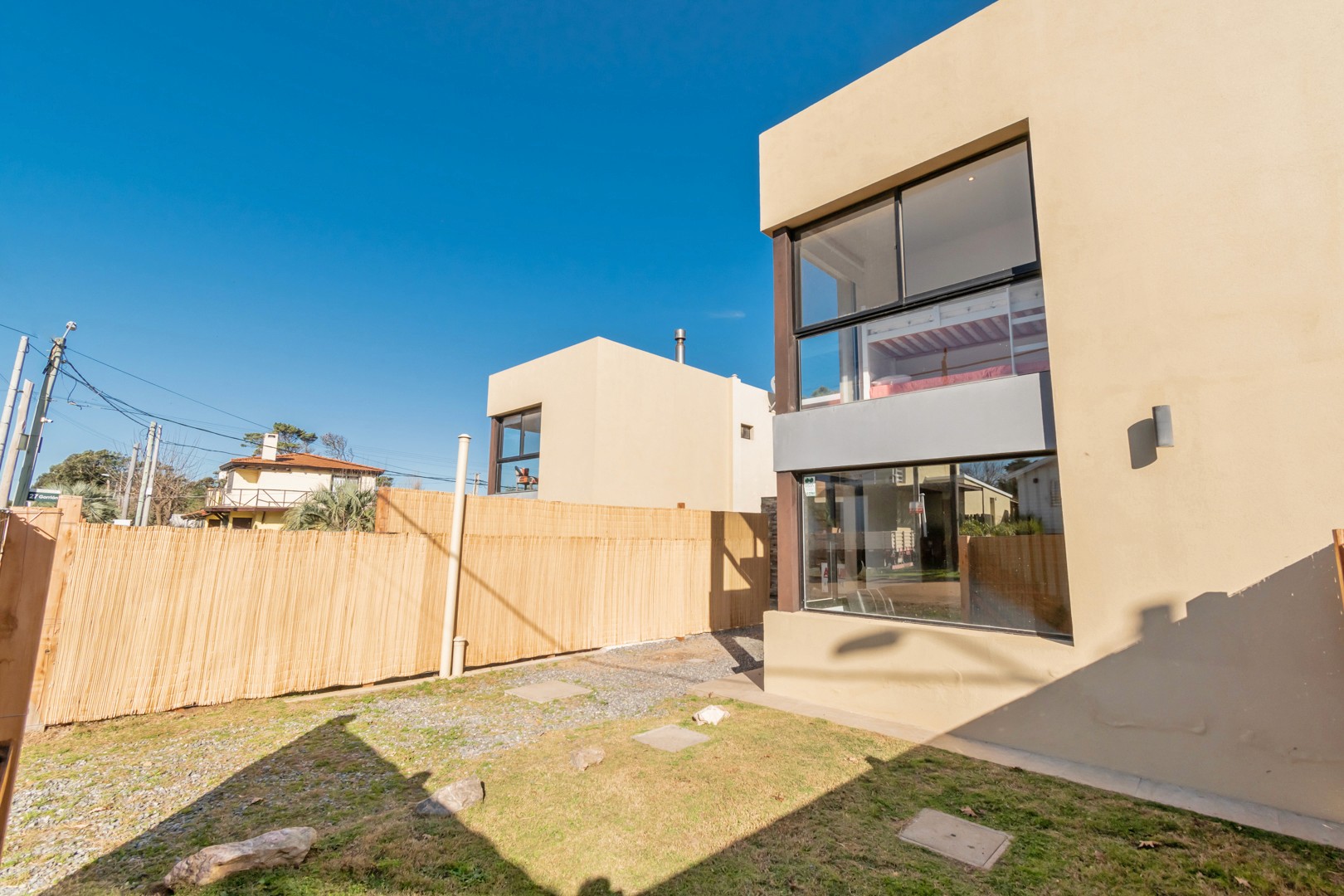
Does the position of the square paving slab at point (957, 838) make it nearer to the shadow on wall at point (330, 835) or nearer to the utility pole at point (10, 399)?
the shadow on wall at point (330, 835)

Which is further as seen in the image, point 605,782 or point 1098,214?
point 1098,214

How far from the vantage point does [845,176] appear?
19.5ft

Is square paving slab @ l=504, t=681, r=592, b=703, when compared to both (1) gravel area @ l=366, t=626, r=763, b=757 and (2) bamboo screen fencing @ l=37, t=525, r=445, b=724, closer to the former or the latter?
(1) gravel area @ l=366, t=626, r=763, b=757

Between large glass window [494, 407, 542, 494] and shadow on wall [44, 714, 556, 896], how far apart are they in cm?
958

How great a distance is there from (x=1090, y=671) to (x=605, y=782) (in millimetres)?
3700

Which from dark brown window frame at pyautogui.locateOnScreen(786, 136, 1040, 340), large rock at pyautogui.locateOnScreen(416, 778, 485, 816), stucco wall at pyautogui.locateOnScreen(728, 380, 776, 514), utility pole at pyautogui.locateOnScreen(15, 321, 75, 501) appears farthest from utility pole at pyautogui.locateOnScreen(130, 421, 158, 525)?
dark brown window frame at pyautogui.locateOnScreen(786, 136, 1040, 340)

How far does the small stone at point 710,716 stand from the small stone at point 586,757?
1.14m

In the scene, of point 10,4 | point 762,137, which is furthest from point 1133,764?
point 10,4

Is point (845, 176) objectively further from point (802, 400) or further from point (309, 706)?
point (309, 706)

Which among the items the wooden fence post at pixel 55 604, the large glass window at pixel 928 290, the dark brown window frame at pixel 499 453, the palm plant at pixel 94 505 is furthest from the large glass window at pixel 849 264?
the palm plant at pixel 94 505

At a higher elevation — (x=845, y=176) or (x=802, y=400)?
(x=845, y=176)

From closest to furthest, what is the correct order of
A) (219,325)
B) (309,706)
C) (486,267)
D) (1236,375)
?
(1236,375) < (309,706) < (486,267) < (219,325)

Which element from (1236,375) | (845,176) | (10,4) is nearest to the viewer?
(1236,375)

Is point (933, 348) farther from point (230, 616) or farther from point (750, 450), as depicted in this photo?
point (750, 450)
